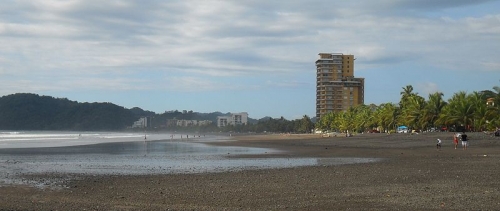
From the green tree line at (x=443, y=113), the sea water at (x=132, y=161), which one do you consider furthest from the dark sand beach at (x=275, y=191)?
the green tree line at (x=443, y=113)

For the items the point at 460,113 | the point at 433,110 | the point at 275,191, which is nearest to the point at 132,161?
the point at 275,191

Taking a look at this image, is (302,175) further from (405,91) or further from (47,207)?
A: (405,91)

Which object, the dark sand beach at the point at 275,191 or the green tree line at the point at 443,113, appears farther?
the green tree line at the point at 443,113

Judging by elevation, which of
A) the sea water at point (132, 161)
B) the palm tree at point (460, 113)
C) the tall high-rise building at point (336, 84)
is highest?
the tall high-rise building at point (336, 84)

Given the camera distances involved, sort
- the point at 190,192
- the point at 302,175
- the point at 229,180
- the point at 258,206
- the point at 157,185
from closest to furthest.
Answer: the point at 258,206, the point at 190,192, the point at 157,185, the point at 229,180, the point at 302,175

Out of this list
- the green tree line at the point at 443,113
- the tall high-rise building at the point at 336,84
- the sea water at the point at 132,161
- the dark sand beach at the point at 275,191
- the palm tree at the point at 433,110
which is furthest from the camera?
the tall high-rise building at the point at 336,84

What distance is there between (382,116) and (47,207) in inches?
3608

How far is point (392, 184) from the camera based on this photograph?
1634cm

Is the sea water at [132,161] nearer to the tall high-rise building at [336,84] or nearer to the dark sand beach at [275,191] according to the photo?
the dark sand beach at [275,191]

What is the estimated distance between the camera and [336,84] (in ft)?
521

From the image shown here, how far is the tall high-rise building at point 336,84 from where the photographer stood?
160m

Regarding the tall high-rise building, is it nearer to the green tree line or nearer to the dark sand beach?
the green tree line

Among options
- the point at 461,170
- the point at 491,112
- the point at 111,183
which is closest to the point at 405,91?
the point at 491,112

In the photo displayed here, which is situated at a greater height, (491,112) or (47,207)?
(491,112)
